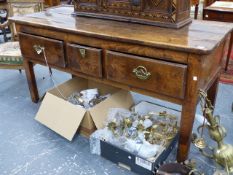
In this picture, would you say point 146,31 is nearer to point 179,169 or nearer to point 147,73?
point 147,73

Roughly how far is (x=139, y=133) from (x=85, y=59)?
1.73 ft

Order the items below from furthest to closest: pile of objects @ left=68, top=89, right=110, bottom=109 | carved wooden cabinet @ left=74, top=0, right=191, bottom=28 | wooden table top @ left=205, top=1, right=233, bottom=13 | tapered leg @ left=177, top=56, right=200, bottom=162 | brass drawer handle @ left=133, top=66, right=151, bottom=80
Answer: wooden table top @ left=205, top=1, right=233, bottom=13, pile of objects @ left=68, top=89, right=110, bottom=109, carved wooden cabinet @ left=74, top=0, right=191, bottom=28, brass drawer handle @ left=133, top=66, right=151, bottom=80, tapered leg @ left=177, top=56, right=200, bottom=162

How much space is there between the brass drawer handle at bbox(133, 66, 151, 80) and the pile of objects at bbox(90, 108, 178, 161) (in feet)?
1.25

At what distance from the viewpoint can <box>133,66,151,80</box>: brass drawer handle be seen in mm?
1284

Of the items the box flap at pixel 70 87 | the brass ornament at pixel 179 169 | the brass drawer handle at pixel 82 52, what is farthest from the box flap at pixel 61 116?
the brass ornament at pixel 179 169

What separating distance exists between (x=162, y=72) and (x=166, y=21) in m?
0.35

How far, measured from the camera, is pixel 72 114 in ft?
5.41

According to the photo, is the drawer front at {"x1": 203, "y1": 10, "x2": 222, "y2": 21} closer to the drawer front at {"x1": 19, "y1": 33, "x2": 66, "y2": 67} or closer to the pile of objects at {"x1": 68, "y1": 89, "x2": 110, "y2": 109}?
the pile of objects at {"x1": 68, "y1": 89, "x2": 110, "y2": 109}

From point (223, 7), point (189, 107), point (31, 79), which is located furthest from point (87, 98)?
point (223, 7)

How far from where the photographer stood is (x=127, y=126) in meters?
1.61

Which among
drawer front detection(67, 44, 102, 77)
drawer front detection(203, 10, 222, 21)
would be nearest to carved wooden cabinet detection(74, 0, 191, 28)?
drawer front detection(67, 44, 102, 77)

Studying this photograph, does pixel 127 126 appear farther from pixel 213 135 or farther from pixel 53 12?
pixel 53 12

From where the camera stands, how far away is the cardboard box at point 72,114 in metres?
1.63

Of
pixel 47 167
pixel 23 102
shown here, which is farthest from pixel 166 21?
pixel 23 102
